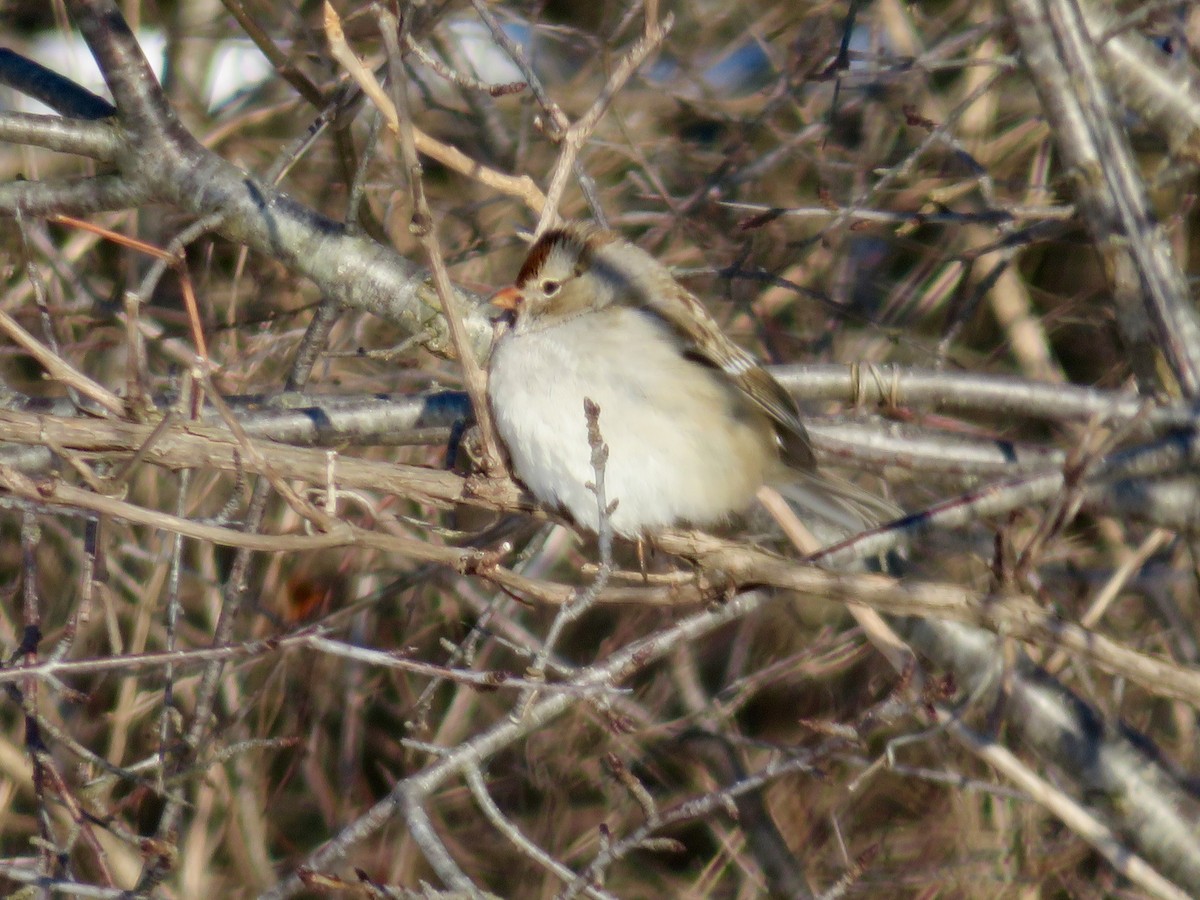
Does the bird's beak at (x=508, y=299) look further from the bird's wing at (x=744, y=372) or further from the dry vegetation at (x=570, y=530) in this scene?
the bird's wing at (x=744, y=372)

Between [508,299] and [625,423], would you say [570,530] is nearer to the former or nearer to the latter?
[625,423]

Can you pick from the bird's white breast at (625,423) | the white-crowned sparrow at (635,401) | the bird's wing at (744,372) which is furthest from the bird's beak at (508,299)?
the bird's wing at (744,372)

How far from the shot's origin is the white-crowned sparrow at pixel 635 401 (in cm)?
313

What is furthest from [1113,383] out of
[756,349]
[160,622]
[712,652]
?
[160,622]

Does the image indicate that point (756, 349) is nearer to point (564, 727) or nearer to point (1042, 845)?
point (564, 727)

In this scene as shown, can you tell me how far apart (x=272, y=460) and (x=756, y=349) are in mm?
3044

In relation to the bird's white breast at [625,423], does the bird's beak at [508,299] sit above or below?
above

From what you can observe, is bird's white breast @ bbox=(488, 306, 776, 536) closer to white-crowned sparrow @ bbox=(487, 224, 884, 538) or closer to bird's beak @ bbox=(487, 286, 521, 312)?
white-crowned sparrow @ bbox=(487, 224, 884, 538)

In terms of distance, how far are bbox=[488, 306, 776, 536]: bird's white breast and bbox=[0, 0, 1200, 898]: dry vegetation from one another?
7.0 inches

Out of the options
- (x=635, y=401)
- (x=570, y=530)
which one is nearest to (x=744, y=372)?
(x=635, y=401)

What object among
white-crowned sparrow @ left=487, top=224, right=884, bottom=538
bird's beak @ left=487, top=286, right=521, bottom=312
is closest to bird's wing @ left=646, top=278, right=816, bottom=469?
white-crowned sparrow @ left=487, top=224, right=884, bottom=538

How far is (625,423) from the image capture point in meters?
3.18

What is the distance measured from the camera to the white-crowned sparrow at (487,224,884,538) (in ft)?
10.3

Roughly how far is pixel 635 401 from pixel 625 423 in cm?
6
